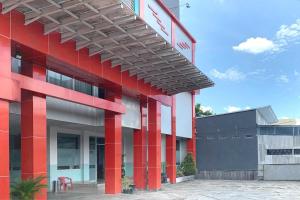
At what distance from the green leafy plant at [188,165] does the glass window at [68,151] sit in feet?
38.3

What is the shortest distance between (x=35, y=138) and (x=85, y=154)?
13.8 m

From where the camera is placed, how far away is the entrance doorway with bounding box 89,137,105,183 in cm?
3044

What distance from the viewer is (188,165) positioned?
3772cm

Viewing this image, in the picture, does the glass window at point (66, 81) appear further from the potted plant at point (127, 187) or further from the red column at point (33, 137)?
the potted plant at point (127, 187)

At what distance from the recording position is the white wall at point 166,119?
3228cm

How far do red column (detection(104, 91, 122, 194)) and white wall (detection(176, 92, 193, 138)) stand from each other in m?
13.4

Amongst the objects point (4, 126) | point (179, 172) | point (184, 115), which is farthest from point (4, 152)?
point (184, 115)

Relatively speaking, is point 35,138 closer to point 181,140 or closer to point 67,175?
point 67,175

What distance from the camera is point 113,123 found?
2247cm

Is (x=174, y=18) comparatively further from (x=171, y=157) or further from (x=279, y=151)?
(x=279, y=151)

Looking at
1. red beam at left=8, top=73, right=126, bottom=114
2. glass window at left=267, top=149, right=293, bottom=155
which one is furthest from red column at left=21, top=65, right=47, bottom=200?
glass window at left=267, top=149, right=293, bottom=155

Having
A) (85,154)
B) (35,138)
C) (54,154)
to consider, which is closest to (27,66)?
(35,138)

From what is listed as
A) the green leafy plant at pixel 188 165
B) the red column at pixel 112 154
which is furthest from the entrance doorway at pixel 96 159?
the green leafy plant at pixel 188 165

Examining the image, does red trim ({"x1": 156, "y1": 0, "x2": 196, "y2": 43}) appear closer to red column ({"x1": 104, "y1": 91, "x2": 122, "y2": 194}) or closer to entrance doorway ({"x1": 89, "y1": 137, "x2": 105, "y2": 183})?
red column ({"x1": 104, "y1": 91, "x2": 122, "y2": 194})
